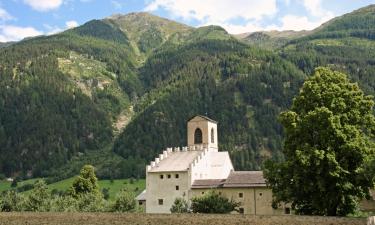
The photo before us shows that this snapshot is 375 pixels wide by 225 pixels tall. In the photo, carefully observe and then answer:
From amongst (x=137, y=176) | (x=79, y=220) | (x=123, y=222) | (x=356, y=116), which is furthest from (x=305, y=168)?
(x=137, y=176)

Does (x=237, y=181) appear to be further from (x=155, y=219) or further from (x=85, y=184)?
(x=155, y=219)

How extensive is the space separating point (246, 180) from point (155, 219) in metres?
34.6

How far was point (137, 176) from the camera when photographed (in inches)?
7825

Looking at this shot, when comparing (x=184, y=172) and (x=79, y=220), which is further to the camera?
(x=184, y=172)

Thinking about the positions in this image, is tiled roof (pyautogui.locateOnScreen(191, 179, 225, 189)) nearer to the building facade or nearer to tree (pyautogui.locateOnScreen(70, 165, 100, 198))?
the building facade

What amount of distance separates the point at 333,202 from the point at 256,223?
42.4ft

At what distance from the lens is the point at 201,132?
86.0m

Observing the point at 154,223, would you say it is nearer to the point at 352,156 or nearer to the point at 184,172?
the point at 352,156

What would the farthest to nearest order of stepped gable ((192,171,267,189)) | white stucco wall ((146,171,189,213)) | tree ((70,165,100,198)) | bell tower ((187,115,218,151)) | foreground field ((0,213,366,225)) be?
1. tree ((70,165,100,198))
2. bell tower ((187,115,218,151))
3. white stucco wall ((146,171,189,213))
4. stepped gable ((192,171,267,189))
5. foreground field ((0,213,366,225))

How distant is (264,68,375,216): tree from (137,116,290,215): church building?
803 inches

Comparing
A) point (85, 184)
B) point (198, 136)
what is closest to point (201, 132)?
point (198, 136)

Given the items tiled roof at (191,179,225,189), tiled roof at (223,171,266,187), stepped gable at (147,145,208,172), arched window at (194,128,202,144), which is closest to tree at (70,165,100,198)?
stepped gable at (147,145,208,172)

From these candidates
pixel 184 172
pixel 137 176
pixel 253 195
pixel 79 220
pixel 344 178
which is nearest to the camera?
pixel 79 220

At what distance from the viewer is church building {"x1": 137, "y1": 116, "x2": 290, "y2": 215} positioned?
228 ft
